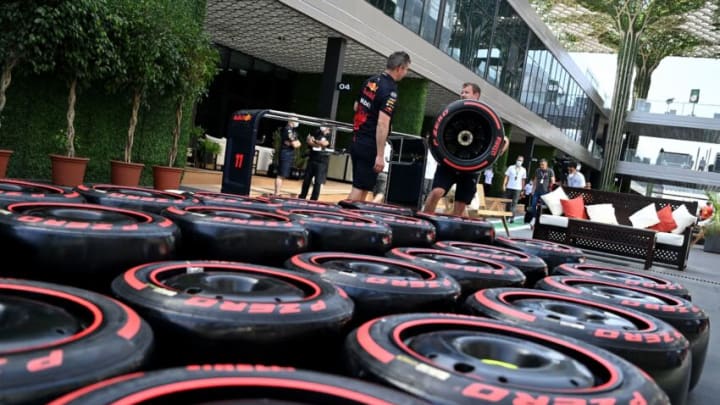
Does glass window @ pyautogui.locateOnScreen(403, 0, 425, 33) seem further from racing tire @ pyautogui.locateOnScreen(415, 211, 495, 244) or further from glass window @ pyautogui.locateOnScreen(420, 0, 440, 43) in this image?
racing tire @ pyautogui.locateOnScreen(415, 211, 495, 244)

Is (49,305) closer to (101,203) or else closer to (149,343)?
(149,343)

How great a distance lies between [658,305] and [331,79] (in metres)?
9.60

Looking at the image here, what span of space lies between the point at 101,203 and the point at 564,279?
5.21ft

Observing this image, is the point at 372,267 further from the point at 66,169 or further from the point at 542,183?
the point at 542,183

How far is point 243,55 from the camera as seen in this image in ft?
52.4

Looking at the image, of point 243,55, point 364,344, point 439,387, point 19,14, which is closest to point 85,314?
point 364,344

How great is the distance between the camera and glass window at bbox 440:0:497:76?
14.3m

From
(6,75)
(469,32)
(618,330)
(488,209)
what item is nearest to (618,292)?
(618,330)

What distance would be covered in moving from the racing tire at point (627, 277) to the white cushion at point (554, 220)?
17.6ft

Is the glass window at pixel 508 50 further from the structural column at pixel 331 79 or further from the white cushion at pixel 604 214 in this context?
the white cushion at pixel 604 214

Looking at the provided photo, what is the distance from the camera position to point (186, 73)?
7309mm

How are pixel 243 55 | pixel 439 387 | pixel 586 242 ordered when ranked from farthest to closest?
pixel 243 55 < pixel 586 242 < pixel 439 387

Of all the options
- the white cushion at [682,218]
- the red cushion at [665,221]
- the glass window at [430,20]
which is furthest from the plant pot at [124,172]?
the glass window at [430,20]

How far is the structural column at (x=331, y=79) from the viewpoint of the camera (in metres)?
10.5
